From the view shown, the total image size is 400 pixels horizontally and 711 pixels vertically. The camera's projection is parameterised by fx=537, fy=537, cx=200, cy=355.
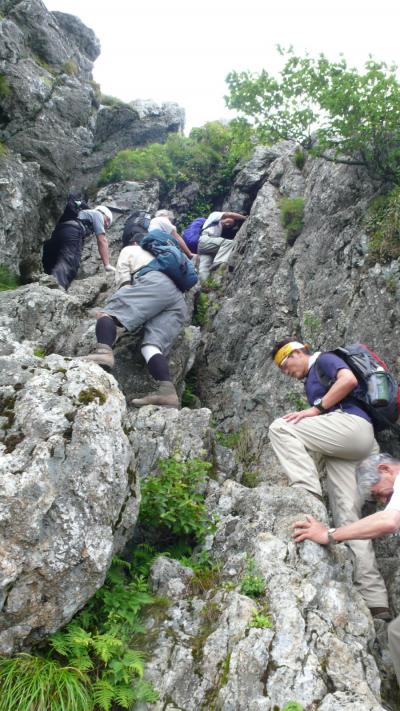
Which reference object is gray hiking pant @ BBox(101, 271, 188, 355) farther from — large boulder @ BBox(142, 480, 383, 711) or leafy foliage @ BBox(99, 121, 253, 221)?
leafy foliage @ BBox(99, 121, 253, 221)

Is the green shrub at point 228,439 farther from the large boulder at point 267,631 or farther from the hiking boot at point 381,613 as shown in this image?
the hiking boot at point 381,613

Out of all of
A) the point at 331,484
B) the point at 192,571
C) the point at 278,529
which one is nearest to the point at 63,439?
the point at 192,571

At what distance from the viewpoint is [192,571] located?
6371 millimetres

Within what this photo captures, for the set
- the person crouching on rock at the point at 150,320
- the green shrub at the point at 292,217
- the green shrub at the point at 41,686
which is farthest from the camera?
the green shrub at the point at 292,217

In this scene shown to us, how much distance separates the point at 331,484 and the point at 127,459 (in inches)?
129

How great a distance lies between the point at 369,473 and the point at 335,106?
290 inches

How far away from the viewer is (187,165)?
22.2m

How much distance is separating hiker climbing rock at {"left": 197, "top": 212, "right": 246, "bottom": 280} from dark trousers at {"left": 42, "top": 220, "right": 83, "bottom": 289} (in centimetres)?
380

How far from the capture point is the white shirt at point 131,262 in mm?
11219

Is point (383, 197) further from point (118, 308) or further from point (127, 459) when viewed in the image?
point (127, 459)

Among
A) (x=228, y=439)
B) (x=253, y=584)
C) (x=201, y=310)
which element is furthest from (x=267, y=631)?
(x=201, y=310)

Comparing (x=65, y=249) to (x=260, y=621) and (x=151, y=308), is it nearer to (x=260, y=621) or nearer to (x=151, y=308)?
(x=151, y=308)

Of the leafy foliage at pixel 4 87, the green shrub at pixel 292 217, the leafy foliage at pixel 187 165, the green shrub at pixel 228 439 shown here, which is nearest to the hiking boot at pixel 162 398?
the green shrub at pixel 228 439

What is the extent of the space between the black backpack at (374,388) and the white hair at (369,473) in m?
0.84
